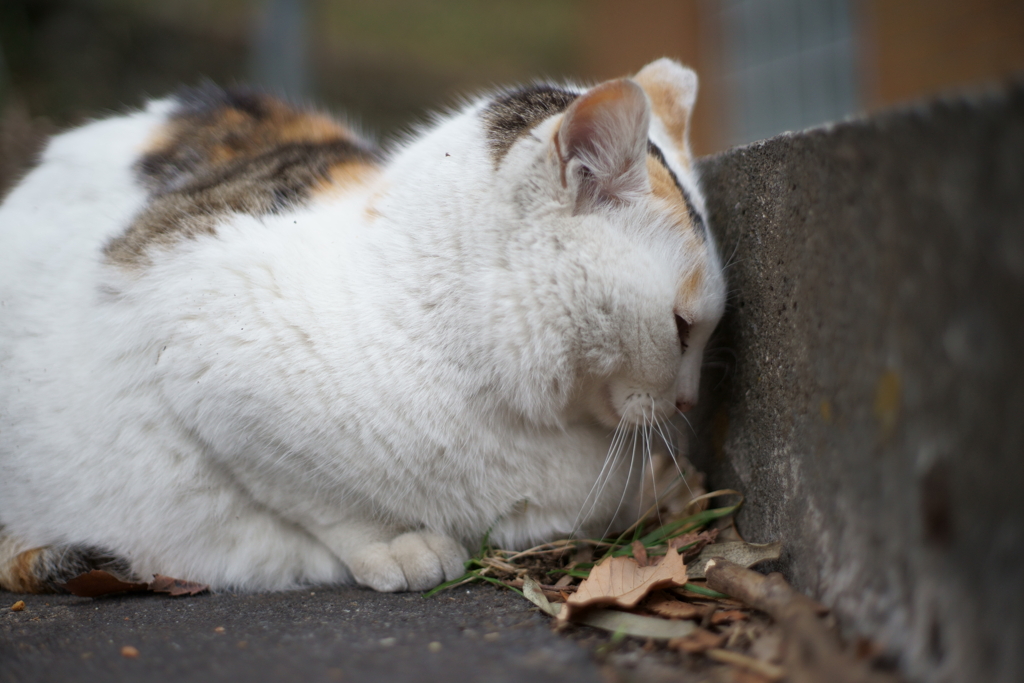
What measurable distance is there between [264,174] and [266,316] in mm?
534

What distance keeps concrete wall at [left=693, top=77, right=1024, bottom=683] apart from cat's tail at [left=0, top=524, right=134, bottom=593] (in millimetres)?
1480

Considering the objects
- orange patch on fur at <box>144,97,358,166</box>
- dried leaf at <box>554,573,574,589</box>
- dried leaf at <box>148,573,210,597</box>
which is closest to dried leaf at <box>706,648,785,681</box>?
dried leaf at <box>554,573,574,589</box>

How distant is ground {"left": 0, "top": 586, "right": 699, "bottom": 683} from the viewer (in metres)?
1.15

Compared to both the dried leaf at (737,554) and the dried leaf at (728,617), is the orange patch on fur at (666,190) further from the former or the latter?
the dried leaf at (728,617)

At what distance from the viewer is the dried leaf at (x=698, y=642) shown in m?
1.18

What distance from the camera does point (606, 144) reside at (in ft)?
4.95

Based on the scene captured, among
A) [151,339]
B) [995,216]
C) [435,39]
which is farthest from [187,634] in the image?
[435,39]

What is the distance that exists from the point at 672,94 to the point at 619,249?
701mm

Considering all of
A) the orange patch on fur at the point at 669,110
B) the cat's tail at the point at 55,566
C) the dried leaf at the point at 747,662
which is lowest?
the dried leaf at the point at 747,662

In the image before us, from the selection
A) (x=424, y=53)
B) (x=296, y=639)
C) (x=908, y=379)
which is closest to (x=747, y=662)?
(x=908, y=379)

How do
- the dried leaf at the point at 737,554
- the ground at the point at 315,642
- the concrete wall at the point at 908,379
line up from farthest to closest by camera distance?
the dried leaf at the point at 737,554 → the ground at the point at 315,642 → the concrete wall at the point at 908,379

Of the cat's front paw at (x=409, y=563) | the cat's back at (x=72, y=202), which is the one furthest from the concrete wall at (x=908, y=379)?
the cat's back at (x=72, y=202)

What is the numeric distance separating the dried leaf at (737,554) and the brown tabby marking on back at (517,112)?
0.93 metres

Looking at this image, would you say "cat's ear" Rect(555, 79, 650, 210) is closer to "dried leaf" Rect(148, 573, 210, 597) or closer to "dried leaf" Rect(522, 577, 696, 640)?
"dried leaf" Rect(522, 577, 696, 640)
